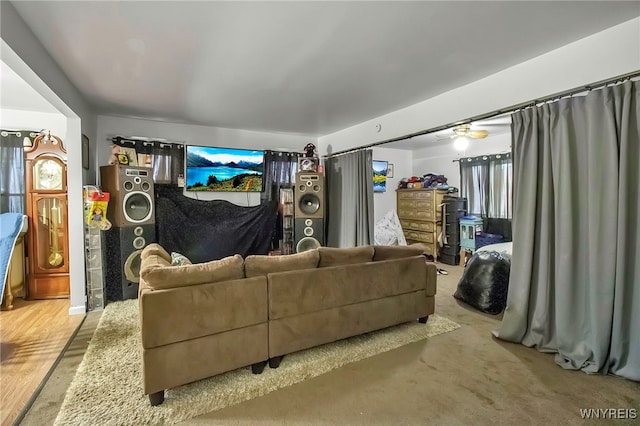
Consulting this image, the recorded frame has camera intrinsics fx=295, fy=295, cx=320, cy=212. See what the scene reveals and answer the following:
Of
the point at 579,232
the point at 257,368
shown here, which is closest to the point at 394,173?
the point at 579,232

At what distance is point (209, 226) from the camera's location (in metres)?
4.16

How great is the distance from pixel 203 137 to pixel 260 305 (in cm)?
325

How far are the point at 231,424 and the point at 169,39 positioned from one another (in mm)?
2408

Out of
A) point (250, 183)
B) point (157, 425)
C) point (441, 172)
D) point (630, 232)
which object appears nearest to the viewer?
point (157, 425)

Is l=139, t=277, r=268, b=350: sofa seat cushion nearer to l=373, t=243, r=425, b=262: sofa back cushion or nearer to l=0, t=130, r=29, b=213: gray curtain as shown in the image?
l=373, t=243, r=425, b=262: sofa back cushion

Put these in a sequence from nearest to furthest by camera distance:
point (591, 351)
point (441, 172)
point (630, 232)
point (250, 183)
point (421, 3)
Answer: point (421, 3) → point (630, 232) → point (591, 351) → point (250, 183) → point (441, 172)

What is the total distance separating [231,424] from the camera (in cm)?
154

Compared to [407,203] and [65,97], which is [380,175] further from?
[65,97]

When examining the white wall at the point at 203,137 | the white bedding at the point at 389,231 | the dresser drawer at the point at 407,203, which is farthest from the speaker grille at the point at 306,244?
the dresser drawer at the point at 407,203

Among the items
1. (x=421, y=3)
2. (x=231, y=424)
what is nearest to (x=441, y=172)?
(x=421, y=3)

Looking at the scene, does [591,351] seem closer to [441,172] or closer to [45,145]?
Answer: [441,172]

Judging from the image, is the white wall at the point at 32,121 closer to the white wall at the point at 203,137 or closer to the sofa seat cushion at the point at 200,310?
the white wall at the point at 203,137

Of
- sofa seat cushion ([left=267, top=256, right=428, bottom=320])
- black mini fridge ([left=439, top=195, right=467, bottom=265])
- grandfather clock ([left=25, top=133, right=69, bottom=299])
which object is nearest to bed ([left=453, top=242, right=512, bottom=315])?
sofa seat cushion ([left=267, top=256, right=428, bottom=320])

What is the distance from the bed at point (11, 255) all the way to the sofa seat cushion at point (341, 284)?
2.46 metres
